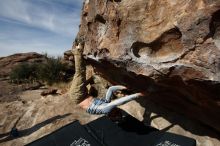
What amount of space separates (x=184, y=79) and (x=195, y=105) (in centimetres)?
100

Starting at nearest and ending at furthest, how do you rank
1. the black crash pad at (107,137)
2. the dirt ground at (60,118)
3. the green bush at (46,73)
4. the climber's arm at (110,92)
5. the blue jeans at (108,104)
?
the black crash pad at (107,137) < the dirt ground at (60,118) < the blue jeans at (108,104) < the climber's arm at (110,92) < the green bush at (46,73)

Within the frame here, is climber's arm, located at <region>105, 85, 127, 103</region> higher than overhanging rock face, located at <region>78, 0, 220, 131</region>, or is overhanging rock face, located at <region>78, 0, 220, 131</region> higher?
overhanging rock face, located at <region>78, 0, 220, 131</region>

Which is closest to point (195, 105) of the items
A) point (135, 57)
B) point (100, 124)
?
point (135, 57)

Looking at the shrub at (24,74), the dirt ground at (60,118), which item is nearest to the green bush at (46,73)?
the shrub at (24,74)

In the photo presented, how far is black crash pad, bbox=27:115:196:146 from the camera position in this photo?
3861 millimetres

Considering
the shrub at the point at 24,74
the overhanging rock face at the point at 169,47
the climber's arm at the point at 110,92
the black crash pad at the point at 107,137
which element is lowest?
the shrub at the point at 24,74

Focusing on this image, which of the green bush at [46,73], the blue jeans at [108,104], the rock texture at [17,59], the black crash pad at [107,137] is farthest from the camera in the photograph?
the rock texture at [17,59]

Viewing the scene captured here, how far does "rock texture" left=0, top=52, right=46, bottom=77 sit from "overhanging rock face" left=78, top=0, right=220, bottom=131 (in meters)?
13.5

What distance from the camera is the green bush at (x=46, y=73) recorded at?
13528 mm

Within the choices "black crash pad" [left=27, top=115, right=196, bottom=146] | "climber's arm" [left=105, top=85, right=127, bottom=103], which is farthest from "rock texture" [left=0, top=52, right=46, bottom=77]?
"black crash pad" [left=27, top=115, right=196, bottom=146]

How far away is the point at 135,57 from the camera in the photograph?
4.47m

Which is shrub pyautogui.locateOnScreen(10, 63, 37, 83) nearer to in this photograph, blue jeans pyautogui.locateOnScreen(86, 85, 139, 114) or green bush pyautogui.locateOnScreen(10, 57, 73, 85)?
green bush pyautogui.locateOnScreen(10, 57, 73, 85)

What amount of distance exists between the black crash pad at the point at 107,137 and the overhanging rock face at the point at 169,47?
0.77 metres

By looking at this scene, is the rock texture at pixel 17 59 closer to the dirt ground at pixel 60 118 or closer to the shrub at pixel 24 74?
the shrub at pixel 24 74
